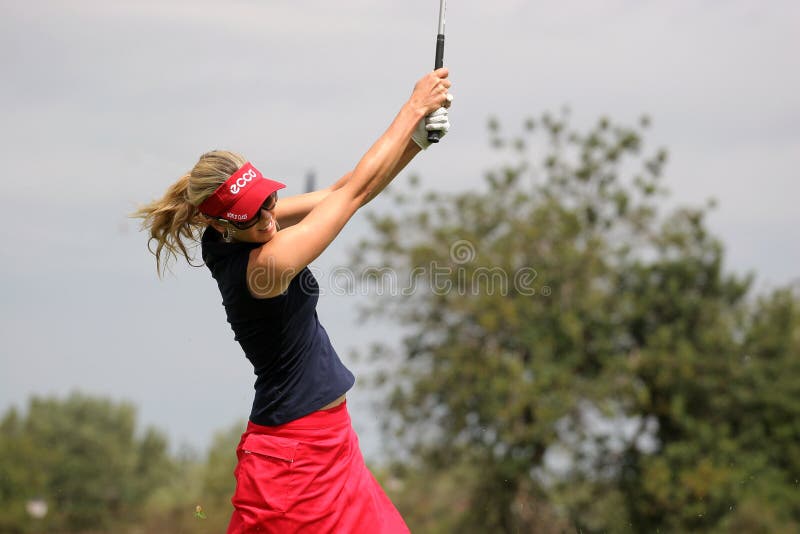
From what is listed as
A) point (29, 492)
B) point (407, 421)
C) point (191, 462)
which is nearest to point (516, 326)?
point (407, 421)

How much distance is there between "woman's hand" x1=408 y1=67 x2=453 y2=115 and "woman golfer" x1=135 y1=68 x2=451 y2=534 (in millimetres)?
14

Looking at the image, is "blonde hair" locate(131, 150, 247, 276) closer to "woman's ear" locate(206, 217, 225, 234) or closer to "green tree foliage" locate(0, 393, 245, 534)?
"woman's ear" locate(206, 217, 225, 234)

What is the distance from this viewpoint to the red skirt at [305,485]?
3854 mm

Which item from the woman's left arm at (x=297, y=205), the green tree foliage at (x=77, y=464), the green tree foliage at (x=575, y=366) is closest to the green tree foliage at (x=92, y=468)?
the green tree foliage at (x=77, y=464)

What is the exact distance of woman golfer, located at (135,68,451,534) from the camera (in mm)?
3768

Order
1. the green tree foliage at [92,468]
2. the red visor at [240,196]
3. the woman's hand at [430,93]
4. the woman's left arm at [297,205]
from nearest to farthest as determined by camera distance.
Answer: the red visor at [240,196] → the woman's hand at [430,93] → the woman's left arm at [297,205] → the green tree foliage at [92,468]

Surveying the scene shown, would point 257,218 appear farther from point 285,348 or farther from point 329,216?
point 285,348

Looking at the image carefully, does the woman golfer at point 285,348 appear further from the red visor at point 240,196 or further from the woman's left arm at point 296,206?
the woman's left arm at point 296,206

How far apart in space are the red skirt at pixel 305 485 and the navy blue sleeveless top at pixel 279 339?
76 millimetres

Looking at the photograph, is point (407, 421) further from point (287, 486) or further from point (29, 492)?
point (29, 492)

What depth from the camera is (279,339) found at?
3.85 meters

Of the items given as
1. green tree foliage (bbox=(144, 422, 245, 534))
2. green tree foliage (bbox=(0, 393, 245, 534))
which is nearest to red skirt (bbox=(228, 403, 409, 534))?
green tree foliage (bbox=(144, 422, 245, 534))

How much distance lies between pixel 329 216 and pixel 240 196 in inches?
14.0

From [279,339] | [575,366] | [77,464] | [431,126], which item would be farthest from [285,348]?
[77,464]
